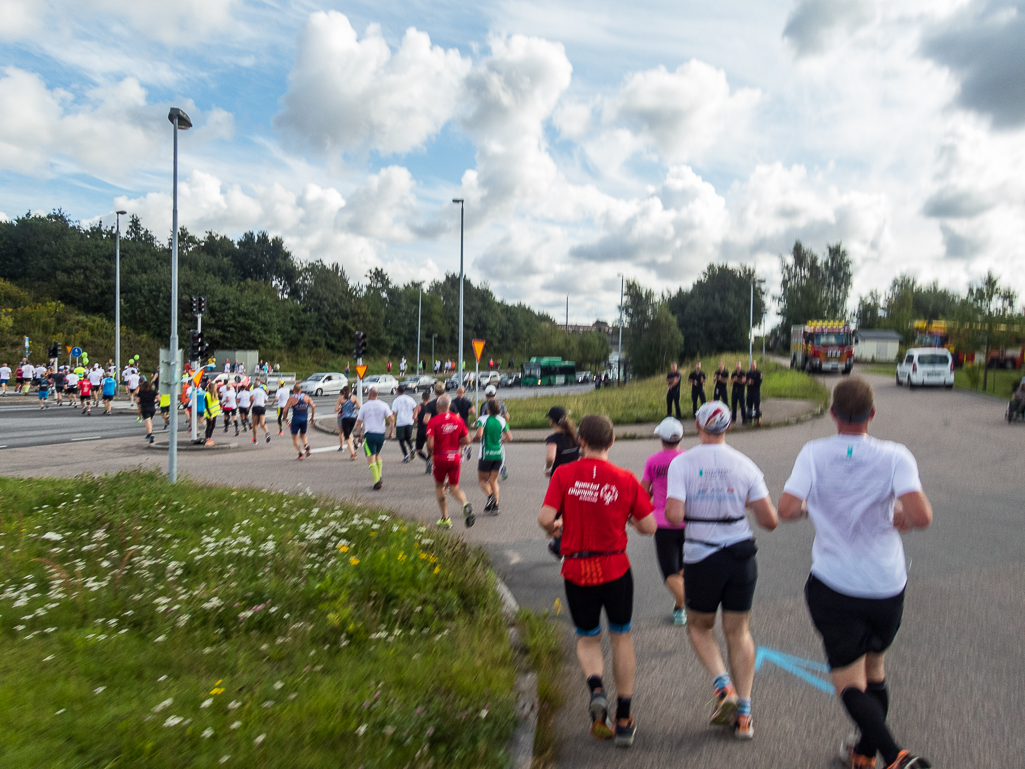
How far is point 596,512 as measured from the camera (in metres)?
3.66

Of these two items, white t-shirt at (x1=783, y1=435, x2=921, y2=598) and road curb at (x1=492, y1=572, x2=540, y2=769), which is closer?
white t-shirt at (x1=783, y1=435, x2=921, y2=598)

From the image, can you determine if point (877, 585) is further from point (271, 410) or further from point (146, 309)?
point (146, 309)

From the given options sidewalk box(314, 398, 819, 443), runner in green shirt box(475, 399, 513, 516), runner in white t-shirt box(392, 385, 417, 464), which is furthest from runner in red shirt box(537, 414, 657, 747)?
sidewalk box(314, 398, 819, 443)

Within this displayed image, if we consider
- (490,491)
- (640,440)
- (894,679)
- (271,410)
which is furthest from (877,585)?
(271,410)

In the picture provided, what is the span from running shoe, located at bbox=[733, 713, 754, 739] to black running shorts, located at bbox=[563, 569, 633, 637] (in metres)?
0.72

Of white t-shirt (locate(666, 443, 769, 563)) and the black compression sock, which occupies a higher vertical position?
white t-shirt (locate(666, 443, 769, 563))

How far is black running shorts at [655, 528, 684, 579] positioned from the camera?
16.1 ft

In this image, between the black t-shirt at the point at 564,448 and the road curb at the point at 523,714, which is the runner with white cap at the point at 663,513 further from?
the black t-shirt at the point at 564,448

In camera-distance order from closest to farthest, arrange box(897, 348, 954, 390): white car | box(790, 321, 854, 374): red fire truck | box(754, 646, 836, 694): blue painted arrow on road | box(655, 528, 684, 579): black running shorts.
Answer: box(754, 646, 836, 694): blue painted arrow on road → box(655, 528, 684, 579): black running shorts → box(897, 348, 954, 390): white car → box(790, 321, 854, 374): red fire truck

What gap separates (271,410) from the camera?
3234cm

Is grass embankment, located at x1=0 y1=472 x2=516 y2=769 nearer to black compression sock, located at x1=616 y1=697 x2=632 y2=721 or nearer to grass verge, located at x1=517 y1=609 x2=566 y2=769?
grass verge, located at x1=517 y1=609 x2=566 y2=769

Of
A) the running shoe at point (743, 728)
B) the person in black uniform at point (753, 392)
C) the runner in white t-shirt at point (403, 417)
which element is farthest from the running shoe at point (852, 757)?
the person in black uniform at point (753, 392)

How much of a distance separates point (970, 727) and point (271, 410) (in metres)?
31.8

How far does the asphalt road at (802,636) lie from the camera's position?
3.54 meters
